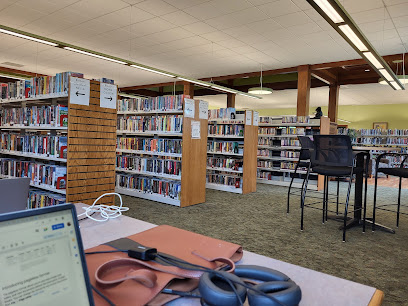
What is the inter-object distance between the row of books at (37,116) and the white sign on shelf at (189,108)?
1.97 metres

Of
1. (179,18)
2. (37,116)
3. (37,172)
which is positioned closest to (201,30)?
(179,18)

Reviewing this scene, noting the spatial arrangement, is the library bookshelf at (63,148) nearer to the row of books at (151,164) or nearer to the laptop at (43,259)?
the row of books at (151,164)

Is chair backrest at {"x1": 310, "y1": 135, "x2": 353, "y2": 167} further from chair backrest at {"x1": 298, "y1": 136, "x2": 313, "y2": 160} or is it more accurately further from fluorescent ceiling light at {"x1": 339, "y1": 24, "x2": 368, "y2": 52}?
fluorescent ceiling light at {"x1": 339, "y1": 24, "x2": 368, "y2": 52}

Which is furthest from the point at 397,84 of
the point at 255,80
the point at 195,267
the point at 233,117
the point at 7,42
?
the point at 7,42

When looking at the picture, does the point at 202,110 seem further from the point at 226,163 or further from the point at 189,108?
the point at 226,163

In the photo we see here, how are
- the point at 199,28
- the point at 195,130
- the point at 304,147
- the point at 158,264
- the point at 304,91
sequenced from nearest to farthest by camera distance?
the point at 158,264, the point at 304,147, the point at 195,130, the point at 199,28, the point at 304,91

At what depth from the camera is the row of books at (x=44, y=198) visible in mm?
3662

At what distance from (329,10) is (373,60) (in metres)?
2.72

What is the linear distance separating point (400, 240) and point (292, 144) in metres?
4.66

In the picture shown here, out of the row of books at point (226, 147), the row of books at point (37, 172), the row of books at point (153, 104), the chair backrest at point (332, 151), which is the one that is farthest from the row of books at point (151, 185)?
the chair backrest at point (332, 151)

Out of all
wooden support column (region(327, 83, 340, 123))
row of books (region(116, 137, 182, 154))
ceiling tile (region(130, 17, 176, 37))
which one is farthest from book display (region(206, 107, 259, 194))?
wooden support column (region(327, 83, 340, 123))

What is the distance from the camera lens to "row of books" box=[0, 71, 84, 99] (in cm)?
352

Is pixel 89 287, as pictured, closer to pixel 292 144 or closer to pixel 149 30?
pixel 149 30

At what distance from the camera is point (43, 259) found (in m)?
0.50
